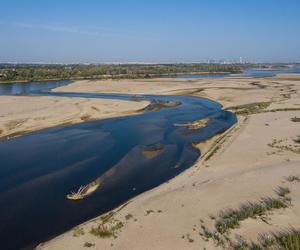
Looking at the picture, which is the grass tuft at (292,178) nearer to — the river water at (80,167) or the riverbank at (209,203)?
the riverbank at (209,203)

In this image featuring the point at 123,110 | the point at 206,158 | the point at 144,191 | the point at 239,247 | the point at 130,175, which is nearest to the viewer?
the point at 239,247

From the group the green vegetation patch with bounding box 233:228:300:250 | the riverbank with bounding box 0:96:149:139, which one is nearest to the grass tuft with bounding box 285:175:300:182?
the green vegetation patch with bounding box 233:228:300:250

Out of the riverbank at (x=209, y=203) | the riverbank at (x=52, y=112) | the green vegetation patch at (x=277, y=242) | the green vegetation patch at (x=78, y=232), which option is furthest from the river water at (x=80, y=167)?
the green vegetation patch at (x=277, y=242)

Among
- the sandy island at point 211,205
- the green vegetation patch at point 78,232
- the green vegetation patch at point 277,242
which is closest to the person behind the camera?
the green vegetation patch at point 277,242

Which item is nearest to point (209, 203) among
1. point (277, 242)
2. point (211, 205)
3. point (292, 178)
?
point (211, 205)

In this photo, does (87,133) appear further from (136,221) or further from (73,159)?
(136,221)

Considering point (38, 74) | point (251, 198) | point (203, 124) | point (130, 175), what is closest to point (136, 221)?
point (251, 198)

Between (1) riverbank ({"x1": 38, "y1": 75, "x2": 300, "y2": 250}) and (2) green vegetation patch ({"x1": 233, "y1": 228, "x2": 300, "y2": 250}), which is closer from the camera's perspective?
(2) green vegetation patch ({"x1": 233, "y1": 228, "x2": 300, "y2": 250})

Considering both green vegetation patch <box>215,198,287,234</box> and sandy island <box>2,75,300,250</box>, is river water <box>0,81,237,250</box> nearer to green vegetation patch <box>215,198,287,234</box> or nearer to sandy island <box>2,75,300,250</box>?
sandy island <box>2,75,300,250</box>
